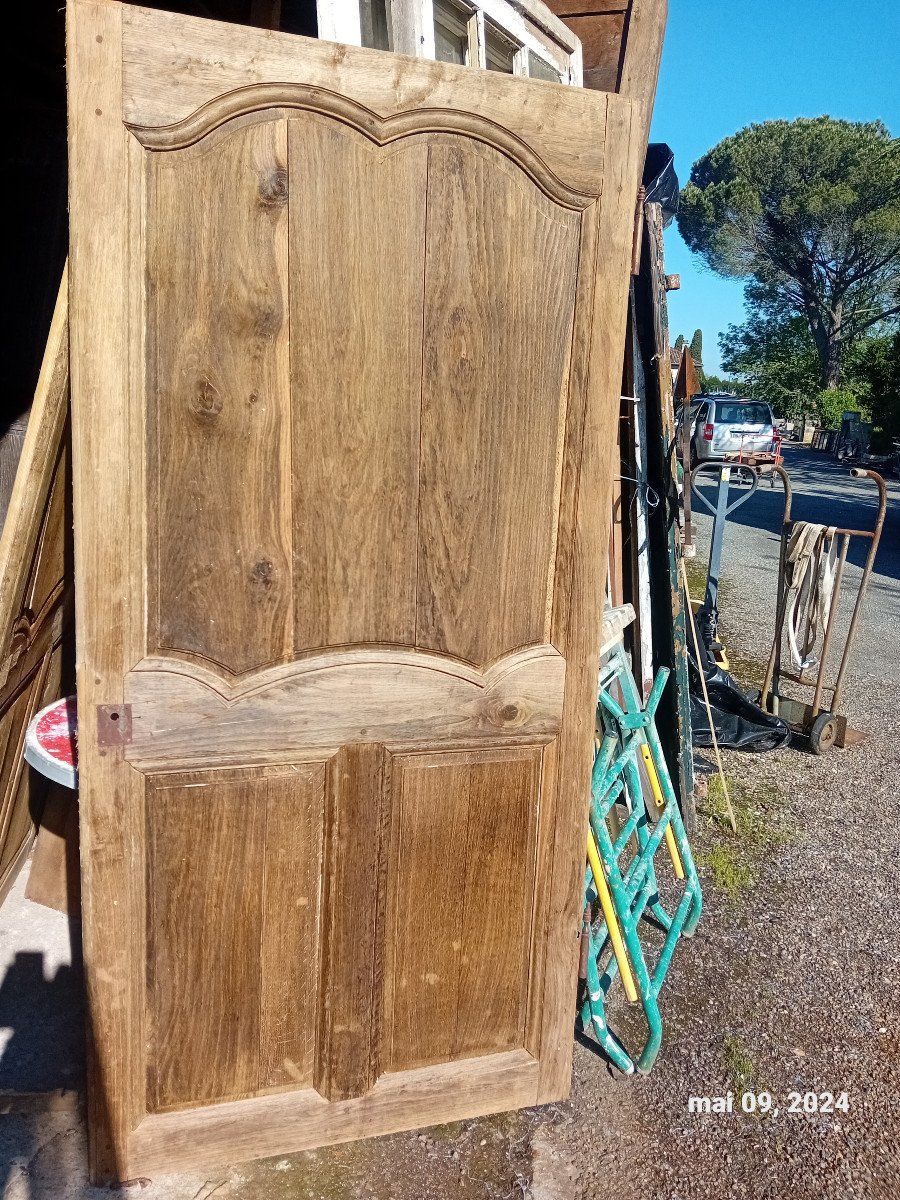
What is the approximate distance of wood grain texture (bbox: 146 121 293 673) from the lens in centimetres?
178

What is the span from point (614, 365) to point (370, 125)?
745 millimetres

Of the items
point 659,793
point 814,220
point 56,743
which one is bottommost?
point 659,793

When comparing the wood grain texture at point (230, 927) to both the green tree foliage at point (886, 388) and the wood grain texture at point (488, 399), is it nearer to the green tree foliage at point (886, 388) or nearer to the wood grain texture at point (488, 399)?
the wood grain texture at point (488, 399)

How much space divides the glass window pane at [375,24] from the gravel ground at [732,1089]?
285cm

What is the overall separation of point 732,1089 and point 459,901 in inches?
44.1

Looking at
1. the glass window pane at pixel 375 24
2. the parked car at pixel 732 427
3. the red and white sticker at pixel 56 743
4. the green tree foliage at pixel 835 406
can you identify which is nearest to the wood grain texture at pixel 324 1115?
the red and white sticker at pixel 56 743

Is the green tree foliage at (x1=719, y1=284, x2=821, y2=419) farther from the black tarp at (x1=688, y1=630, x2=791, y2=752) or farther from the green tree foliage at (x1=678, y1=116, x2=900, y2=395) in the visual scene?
the black tarp at (x1=688, y1=630, x2=791, y2=752)

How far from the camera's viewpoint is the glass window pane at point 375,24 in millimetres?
2363

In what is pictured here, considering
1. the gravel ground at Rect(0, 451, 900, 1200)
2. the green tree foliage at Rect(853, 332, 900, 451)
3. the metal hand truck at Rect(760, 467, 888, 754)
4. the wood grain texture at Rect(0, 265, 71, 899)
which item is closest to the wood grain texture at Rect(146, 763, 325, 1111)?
the gravel ground at Rect(0, 451, 900, 1200)

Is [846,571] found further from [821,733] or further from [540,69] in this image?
[540,69]

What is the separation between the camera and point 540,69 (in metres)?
3.01

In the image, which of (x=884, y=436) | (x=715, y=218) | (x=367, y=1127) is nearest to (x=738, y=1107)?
(x=367, y=1127)

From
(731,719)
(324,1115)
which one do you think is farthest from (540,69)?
(731,719)

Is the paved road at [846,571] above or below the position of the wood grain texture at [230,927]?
below
